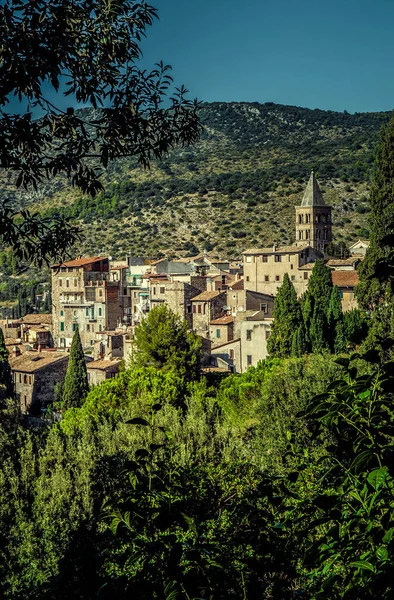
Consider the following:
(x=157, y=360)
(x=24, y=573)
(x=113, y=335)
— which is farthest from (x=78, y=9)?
(x=113, y=335)

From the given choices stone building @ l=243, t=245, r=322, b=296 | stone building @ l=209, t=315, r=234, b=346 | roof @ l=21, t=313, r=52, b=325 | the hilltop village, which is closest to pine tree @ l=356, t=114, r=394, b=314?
the hilltop village

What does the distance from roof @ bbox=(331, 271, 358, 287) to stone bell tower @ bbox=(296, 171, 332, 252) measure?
2086 centimetres

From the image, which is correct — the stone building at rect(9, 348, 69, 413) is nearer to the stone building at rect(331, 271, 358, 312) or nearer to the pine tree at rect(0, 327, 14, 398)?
the pine tree at rect(0, 327, 14, 398)

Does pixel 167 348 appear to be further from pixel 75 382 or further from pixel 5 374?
pixel 5 374

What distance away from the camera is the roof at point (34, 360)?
150 feet

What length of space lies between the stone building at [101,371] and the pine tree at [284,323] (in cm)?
1055

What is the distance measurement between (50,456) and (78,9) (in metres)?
13.4

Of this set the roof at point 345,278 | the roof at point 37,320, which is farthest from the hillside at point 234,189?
the roof at point 345,278

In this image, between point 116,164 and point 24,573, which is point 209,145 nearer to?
point 116,164

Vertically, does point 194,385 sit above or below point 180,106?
below

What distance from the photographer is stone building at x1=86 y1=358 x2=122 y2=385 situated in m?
45.5

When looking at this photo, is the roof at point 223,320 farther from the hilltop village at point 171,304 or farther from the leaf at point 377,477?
the leaf at point 377,477

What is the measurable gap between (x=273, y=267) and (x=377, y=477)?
52.3 m

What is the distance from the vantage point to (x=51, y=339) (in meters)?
63.2
